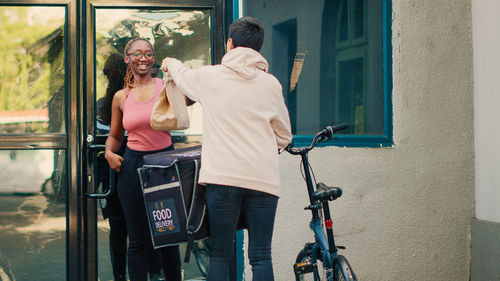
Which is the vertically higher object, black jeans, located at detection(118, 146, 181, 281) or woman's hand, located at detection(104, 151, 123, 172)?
woman's hand, located at detection(104, 151, 123, 172)

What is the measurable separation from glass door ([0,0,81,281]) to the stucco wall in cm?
172

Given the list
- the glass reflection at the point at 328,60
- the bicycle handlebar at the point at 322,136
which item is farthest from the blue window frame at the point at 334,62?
the bicycle handlebar at the point at 322,136

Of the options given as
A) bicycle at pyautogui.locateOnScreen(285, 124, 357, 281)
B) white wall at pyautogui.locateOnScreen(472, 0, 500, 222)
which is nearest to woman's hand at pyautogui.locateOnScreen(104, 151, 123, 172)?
bicycle at pyautogui.locateOnScreen(285, 124, 357, 281)

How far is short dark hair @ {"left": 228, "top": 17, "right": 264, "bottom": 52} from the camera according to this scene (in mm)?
2842

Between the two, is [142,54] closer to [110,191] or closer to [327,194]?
[110,191]

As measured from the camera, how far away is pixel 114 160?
3.88 meters

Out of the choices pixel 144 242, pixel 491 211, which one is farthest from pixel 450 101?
pixel 144 242

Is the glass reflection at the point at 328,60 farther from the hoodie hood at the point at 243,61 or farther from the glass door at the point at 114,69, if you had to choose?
the hoodie hood at the point at 243,61

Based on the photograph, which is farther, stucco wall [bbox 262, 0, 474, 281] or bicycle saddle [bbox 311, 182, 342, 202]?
stucco wall [bbox 262, 0, 474, 281]

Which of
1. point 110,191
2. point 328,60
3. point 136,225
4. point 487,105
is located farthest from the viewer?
point 328,60

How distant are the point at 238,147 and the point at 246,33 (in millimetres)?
628

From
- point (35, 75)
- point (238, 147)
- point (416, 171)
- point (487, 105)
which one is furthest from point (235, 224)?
point (487, 105)

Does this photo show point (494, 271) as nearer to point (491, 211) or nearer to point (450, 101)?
point (491, 211)

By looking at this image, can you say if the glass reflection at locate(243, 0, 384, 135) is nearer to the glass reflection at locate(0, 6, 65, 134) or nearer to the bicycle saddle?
the bicycle saddle
